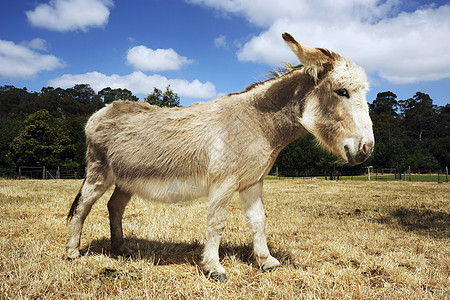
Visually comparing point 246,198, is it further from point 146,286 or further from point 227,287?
point 146,286

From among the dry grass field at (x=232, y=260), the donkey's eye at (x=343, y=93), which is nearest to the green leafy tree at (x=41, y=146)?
the dry grass field at (x=232, y=260)

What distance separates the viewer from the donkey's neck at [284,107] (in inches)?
147

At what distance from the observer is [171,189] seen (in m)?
Result: 3.86

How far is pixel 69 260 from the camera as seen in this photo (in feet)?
13.3

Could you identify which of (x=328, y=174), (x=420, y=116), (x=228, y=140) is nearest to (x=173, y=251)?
(x=228, y=140)

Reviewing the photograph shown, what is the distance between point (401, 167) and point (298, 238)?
5962cm

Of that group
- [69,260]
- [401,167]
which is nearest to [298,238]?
[69,260]

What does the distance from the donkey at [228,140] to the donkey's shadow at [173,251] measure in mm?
326

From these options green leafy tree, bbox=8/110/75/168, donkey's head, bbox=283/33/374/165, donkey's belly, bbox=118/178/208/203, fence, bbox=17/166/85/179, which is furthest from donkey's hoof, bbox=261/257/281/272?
green leafy tree, bbox=8/110/75/168

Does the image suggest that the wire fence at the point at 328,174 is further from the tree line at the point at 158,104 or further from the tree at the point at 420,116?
the tree at the point at 420,116

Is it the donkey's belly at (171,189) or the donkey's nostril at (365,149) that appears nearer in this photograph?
the donkey's nostril at (365,149)

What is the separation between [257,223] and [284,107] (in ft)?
5.38

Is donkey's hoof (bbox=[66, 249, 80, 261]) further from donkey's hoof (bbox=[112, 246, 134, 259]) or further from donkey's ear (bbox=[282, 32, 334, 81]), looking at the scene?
donkey's ear (bbox=[282, 32, 334, 81])

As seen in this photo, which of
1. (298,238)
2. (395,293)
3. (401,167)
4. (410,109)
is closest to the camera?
(395,293)
